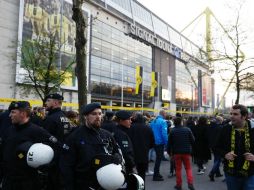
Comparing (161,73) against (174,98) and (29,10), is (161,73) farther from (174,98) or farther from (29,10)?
(29,10)

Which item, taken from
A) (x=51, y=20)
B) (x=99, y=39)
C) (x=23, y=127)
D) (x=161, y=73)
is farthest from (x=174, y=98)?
(x=23, y=127)

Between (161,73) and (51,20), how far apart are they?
32.1 m

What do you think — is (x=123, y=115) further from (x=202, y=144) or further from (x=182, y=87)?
(x=182, y=87)

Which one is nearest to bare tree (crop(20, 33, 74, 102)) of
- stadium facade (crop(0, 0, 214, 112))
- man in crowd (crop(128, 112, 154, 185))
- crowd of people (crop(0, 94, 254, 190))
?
stadium facade (crop(0, 0, 214, 112))

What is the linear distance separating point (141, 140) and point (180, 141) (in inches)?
49.4

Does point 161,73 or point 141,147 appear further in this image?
point 161,73

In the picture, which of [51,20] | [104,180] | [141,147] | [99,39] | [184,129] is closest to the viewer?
[104,180]

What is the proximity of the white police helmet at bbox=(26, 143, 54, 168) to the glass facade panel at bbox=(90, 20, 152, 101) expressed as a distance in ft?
125

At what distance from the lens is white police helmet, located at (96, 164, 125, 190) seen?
3318 mm

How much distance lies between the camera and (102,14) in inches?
1761

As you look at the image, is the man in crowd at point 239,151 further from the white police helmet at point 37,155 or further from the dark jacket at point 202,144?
the dark jacket at point 202,144

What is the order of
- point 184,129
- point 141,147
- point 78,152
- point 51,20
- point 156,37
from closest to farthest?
point 78,152 < point 141,147 < point 184,129 < point 51,20 < point 156,37

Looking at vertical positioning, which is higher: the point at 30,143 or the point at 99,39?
the point at 99,39

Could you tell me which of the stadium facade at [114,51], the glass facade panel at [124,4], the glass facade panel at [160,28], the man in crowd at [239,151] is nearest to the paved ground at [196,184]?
the man in crowd at [239,151]
